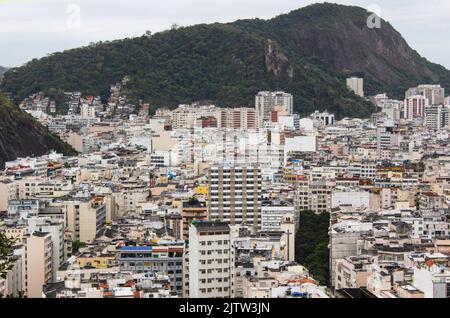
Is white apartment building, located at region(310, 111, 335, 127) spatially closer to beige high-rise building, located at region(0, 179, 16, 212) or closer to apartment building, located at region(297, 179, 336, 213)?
apartment building, located at region(297, 179, 336, 213)

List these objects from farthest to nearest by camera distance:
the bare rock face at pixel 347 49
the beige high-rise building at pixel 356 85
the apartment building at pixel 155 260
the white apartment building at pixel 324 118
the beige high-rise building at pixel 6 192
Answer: the bare rock face at pixel 347 49 → the beige high-rise building at pixel 356 85 → the white apartment building at pixel 324 118 → the beige high-rise building at pixel 6 192 → the apartment building at pixel 155 260

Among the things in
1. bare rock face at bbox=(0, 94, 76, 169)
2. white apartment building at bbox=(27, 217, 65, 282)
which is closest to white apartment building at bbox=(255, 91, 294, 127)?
bare rock face at bbox=(0, 94, 76, 169)

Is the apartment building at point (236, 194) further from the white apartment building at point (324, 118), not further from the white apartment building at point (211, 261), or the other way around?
the white apartment building at point (324, 118)

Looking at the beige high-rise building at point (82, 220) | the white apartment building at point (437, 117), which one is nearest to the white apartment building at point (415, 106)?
the white apartment building at point (437, 117)
